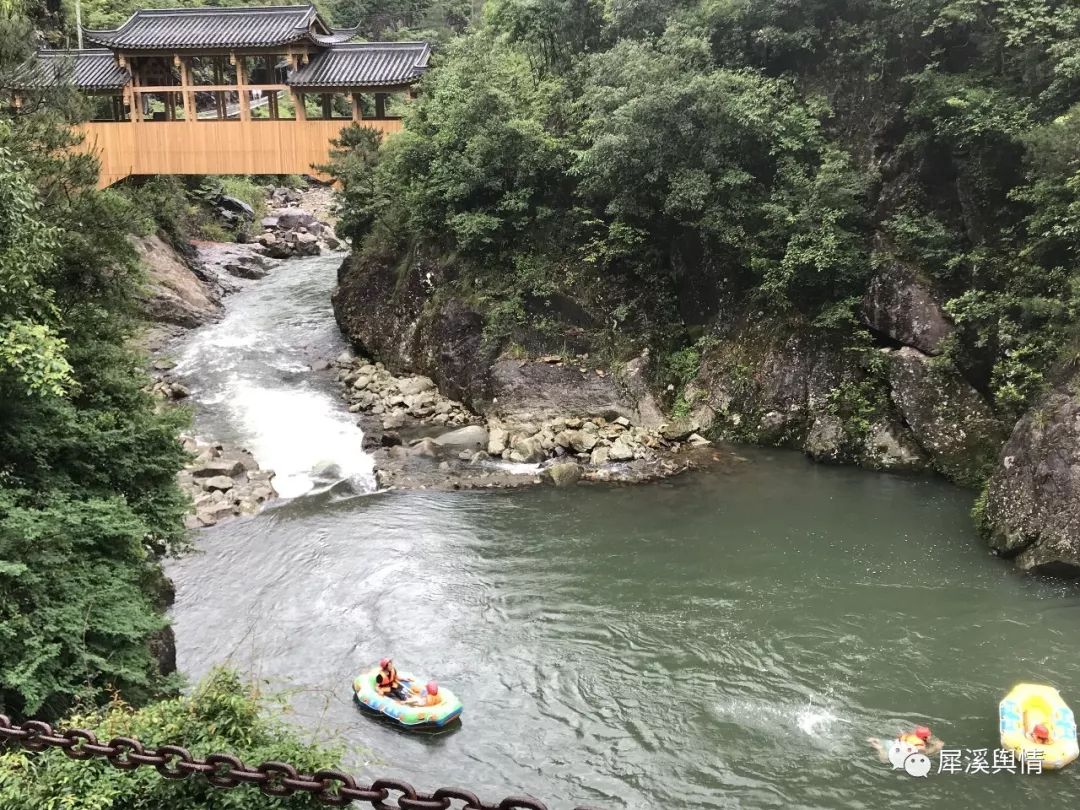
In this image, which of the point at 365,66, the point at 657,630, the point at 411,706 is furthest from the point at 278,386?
the point at 657,630

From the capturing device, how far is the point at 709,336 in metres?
22.6

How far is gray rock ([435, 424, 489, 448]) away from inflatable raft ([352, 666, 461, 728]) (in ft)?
32.4

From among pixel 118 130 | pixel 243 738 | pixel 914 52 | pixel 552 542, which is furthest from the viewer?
pixel 118 130

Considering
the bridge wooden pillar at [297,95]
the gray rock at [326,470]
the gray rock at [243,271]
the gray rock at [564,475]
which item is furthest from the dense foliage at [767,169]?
the gray rock at [243,271]

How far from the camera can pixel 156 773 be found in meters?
5.13

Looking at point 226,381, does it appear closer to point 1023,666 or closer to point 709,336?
point 709,336

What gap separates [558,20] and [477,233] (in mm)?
9194

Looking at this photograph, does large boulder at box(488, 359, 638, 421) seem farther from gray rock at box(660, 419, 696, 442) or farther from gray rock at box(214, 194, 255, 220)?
gray rock at box(214, 194, 255, 220)

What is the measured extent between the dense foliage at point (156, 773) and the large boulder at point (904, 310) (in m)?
17.4

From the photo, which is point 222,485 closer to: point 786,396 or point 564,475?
point 564,475

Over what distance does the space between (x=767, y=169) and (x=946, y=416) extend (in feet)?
26.6

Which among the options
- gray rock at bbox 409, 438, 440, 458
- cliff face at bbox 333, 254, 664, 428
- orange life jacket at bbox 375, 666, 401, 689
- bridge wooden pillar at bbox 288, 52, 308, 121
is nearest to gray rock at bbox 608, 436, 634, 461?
cliff face at bbox 333, 254, 664, 428

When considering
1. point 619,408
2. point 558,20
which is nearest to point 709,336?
point 619,408

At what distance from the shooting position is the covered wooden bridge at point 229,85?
26.3 m
